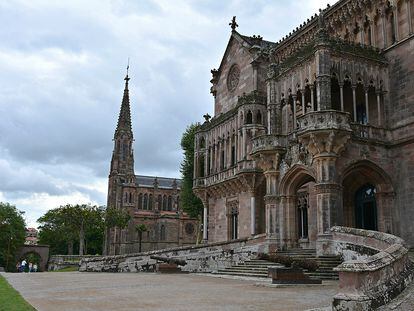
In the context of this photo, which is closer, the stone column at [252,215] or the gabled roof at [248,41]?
the stone column at [252,215]

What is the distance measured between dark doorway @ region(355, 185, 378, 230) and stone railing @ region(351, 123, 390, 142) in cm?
303

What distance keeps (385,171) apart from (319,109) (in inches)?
205

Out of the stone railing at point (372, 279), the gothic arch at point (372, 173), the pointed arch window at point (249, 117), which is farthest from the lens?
the pointed arch window at point (249, 117)

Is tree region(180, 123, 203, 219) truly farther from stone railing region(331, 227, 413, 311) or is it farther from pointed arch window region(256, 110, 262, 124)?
stone railing region(331, 227, 413, 311)

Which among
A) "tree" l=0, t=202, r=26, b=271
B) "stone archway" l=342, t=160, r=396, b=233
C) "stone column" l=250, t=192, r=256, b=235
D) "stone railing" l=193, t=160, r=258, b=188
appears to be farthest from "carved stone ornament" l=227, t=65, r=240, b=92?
"tree" l=0, t=202, r=26, b=271

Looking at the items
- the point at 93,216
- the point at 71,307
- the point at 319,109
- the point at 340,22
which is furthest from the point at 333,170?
the point at 93,216

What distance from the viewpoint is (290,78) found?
93.8 feet

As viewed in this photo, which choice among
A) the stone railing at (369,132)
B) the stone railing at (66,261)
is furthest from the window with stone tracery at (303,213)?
the stone railing at (66,261)

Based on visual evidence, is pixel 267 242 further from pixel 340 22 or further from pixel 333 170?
pixel 340 22

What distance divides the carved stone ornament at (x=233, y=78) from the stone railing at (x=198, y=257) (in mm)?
14971

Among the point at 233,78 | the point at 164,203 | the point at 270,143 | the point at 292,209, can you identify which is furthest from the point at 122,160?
the point at 292,209

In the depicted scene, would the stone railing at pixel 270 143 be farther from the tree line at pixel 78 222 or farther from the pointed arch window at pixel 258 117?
the tree line at pixel 78 222

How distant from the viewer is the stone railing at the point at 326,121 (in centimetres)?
2355

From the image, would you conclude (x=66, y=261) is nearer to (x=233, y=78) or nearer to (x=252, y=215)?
(x=233, y=78)
